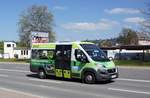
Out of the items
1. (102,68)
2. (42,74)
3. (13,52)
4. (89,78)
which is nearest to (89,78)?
(89,78)

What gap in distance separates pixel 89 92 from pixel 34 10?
6790 cm

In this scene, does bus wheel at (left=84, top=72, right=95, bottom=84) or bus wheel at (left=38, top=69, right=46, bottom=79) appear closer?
bus wheel at (left=84, top=72, right=95, bottom=84)

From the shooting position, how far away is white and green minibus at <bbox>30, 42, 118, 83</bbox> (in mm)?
19406

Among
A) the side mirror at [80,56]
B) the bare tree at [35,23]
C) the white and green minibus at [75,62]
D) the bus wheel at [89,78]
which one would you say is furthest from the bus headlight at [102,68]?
the bare tree at [35,23]

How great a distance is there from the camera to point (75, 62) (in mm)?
20625

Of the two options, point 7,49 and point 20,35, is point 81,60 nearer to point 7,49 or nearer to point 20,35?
point 20,35

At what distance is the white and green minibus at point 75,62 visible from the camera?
19.4m

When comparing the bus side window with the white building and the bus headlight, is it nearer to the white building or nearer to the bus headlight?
the bus headlight

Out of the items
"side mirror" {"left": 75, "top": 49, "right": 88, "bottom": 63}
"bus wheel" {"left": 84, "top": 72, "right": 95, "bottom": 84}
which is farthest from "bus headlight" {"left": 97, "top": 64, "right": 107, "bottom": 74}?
"side mirror" {"left": 75, "top": 49, "right": 88, "bottom": 63}

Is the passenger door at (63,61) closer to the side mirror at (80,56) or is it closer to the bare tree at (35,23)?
the side mirror at (80,56)

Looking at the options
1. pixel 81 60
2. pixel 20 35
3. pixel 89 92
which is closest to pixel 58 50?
pixel 81 60

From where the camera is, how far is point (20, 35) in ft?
266

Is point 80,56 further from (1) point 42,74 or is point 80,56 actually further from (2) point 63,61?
(1) point 42,74

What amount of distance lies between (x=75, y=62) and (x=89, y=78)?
139 centimetres
